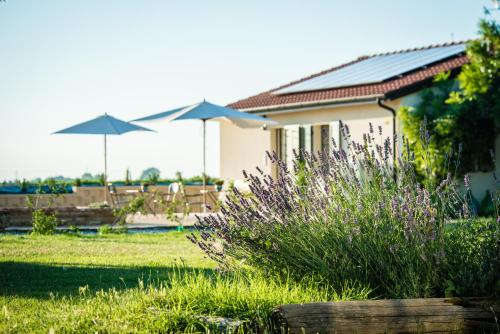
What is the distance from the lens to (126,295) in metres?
5.43

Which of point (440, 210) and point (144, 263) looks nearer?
point (440, 210)

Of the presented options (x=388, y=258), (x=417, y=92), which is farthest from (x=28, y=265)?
(x=417, y=92)

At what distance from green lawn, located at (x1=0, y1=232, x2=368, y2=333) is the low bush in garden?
0.70 ft

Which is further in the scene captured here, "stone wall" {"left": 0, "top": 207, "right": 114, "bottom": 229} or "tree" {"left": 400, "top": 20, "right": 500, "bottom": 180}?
"tree" {"left": 400, "top": 20, "right": 500, "bottom": 180}

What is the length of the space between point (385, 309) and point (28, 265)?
4901 mm

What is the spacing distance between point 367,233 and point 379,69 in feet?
48.7

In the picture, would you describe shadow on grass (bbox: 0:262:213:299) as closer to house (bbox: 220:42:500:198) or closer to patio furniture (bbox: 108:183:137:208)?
house (bbox: 220:42:500:198)

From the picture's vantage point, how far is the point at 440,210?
5.98 metres

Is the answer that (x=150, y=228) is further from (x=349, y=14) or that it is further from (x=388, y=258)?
(x=388, y=258)

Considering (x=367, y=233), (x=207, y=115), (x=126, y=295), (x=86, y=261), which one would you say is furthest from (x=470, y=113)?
(x=126, y=295)

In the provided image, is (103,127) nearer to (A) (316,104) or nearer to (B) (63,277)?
(A) (316,104)

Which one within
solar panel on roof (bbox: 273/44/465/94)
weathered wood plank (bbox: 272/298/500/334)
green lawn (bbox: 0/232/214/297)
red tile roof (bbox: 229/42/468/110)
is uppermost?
solar panel on roof (bbox: 273/44/465/94)

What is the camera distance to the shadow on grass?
6580 millimetres

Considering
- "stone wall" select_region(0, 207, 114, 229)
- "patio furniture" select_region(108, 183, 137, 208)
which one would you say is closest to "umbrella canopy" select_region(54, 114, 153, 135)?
"patio furniture" select_region(108, 183, 137, 208)
